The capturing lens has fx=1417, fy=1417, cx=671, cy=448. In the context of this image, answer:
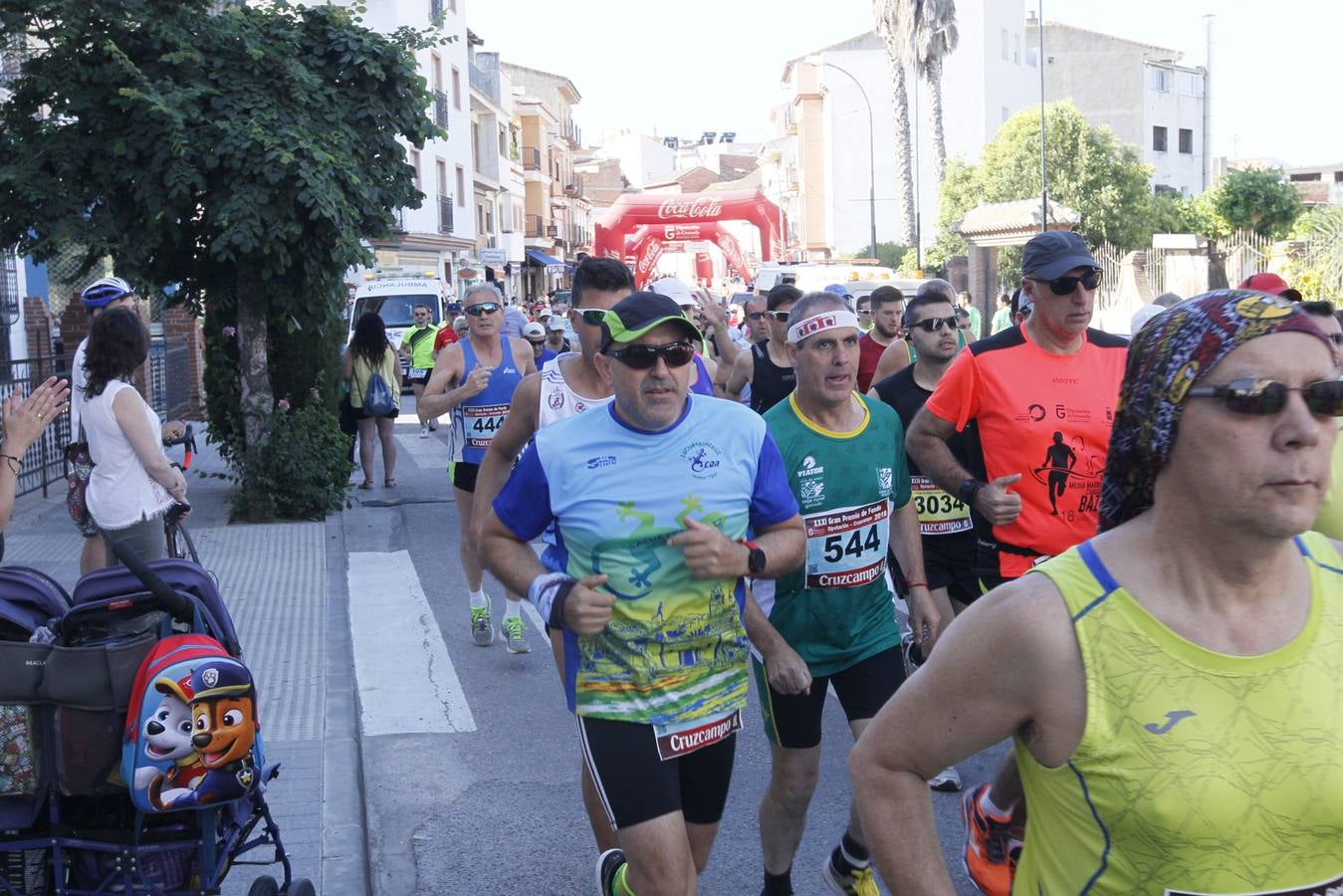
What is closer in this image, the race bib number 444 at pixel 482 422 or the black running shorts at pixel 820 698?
→ the black running shorts at pixel 820 698

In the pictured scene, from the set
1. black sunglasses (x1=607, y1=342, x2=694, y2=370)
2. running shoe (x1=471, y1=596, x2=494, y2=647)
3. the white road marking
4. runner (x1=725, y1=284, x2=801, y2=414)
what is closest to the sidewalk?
the white road marking

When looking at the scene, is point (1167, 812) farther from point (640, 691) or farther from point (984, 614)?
point (640, 691)

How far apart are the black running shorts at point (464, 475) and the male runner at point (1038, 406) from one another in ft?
12.3

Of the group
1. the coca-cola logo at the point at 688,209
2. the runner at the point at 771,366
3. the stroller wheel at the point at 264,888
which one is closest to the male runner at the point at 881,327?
the runner at the point at 771,366

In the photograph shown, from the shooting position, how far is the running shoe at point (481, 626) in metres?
8.35

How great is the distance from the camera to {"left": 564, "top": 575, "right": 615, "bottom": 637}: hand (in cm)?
348

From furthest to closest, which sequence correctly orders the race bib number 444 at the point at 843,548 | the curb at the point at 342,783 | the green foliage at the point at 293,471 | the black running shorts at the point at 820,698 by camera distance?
1. the green foliage at the point at 293,471
2. the curb at the point at 342,783
3. the race bib number 444 at the point at 843,548
4. the black running shorts at the point at 820,698

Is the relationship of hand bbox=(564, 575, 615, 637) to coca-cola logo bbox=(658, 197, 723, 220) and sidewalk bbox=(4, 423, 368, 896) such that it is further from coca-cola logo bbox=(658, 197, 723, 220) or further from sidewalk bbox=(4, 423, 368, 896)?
coca-cola logo bbox=(658, 197, 723, 220)

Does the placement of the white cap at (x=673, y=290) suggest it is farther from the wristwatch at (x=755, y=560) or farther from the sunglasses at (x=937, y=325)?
the wristwatch at (x=755, y=560)

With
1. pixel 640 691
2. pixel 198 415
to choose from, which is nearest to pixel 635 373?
pixel 640 691

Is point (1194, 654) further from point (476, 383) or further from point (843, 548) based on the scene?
point (476, 383)

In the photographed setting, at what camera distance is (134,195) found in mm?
10844

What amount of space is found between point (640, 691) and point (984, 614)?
5.67ft

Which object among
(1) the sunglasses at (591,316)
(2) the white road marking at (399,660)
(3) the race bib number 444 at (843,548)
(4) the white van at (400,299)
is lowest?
(2) the white road marking at (399,660)
